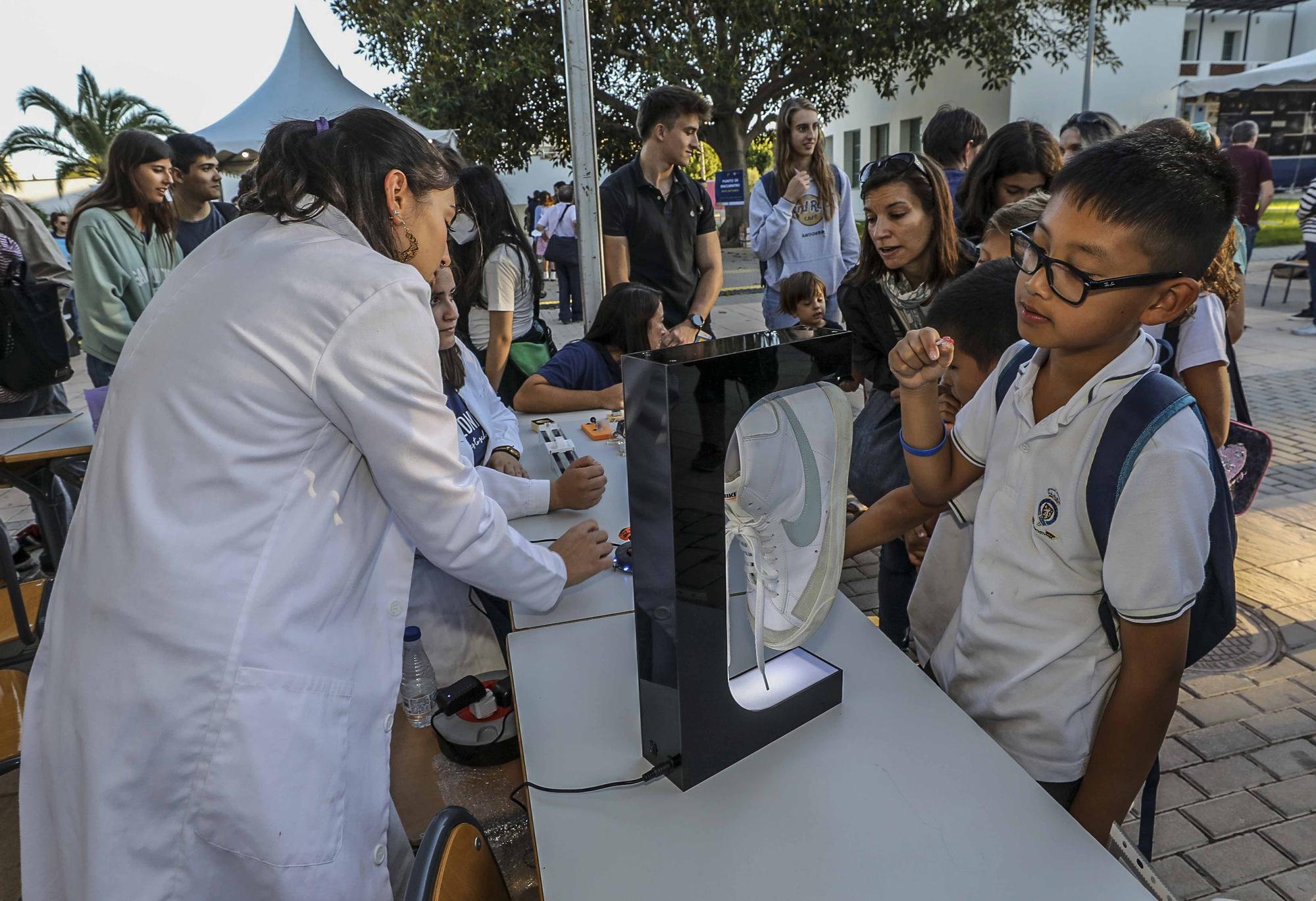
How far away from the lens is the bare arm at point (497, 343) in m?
3.50

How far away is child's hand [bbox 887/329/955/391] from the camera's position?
123 centimetres

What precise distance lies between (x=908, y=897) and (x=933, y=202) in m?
1.85

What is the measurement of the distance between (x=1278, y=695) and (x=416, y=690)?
252 cm

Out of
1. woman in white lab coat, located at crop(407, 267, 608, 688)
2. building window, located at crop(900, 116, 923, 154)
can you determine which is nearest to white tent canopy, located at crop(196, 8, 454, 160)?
woman in white lab coat, located at crop(407, 267, 608, 688)

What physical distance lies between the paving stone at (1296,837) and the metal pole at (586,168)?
300 centimetres

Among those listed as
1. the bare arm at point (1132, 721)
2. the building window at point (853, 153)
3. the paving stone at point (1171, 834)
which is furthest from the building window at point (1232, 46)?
the bare arm at point (1132, 721)

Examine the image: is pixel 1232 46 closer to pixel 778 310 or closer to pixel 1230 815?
pixel 778 310

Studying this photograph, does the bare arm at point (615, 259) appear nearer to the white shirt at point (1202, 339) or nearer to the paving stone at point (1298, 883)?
the white shirt at point (1202, 339)

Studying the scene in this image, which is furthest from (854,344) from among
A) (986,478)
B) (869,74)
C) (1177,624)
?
(869,74)

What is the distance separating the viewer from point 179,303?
107 cm

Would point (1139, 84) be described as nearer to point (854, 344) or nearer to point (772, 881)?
point (854, 344)

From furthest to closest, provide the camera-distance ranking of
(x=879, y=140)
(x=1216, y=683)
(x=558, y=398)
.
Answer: (x=879, y=140) < (x=558, y=398) < (x=1216, y=683)

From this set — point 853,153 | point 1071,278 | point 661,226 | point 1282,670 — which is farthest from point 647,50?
point 853,153

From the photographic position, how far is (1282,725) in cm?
240
